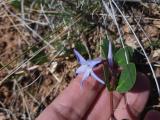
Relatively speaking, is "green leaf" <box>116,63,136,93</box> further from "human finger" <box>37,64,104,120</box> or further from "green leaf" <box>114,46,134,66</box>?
"human finger" <box>37,64,104,120</box>

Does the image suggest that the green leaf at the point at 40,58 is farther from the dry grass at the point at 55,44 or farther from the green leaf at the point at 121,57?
the green leaf at the point at 121,57

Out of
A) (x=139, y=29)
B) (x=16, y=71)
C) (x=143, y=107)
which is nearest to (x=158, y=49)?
(x=139, y=29)

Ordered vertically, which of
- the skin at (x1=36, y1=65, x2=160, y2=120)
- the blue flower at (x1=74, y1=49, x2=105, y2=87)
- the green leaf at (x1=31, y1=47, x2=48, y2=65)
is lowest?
the skin at (x1=36, y1=65, x2=160, y2=120)

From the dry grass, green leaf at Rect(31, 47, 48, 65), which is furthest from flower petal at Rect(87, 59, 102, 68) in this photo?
green leaf at Rect(31, 47, 48, 65)

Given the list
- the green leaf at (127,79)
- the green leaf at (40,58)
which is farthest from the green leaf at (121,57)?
the green leaf at (40,58)

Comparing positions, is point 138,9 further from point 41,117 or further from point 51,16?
point 41,117

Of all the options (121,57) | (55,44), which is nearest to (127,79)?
(121,57)
